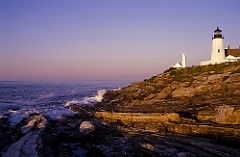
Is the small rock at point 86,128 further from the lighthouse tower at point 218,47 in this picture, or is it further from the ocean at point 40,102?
the lighthouse tower at point 218,47

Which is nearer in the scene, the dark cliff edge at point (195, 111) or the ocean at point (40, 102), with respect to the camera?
the dark cliff edge at point (195, 111)

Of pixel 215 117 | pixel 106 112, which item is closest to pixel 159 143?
pixel 215 117

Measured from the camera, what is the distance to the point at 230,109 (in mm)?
13812

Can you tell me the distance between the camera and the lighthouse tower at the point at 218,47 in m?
40.4

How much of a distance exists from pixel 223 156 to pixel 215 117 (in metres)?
4.59

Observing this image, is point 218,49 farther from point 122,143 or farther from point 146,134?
point 122,143

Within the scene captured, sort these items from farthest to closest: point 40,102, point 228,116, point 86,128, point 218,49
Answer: point 218,49, point 40,102, point 86,128, point 228,116

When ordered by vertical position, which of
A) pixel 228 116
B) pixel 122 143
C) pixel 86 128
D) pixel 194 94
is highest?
pixel 194 94

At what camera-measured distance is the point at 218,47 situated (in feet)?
133

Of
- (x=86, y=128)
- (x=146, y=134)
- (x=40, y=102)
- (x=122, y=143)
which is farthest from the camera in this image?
(x=40, y=102)

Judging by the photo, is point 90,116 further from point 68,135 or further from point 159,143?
point 159,143

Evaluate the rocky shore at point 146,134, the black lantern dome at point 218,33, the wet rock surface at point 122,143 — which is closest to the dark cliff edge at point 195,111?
the rocky shore at point 146,134

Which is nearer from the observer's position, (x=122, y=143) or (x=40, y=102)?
(x=122, y=143)

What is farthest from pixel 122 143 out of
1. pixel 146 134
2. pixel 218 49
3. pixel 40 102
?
pixel 218 49
